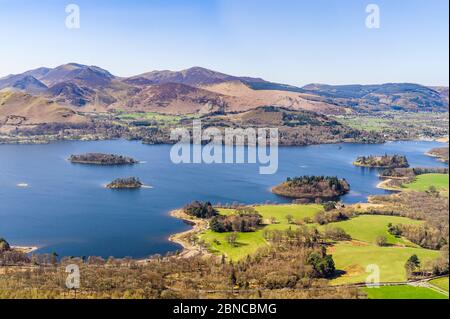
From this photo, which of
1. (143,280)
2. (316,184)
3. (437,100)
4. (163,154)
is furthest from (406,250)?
(437,100)

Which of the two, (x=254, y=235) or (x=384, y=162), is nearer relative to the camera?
(x=254, y=235)

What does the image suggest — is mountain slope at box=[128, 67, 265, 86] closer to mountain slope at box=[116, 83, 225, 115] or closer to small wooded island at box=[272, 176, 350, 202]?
mountain slope at box=[116, 83, 225, 115]

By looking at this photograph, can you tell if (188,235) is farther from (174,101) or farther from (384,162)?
(174,101)

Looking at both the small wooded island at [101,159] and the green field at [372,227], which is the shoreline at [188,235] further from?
the small wooded island at [101,159]

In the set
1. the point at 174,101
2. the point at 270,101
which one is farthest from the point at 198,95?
the point at 270,101

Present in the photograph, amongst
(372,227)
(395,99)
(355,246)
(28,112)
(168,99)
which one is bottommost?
(355,246)

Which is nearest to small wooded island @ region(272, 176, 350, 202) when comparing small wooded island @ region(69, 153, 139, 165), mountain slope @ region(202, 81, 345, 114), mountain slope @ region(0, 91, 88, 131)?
small wooded island @ region(69, 153, 139, 165)

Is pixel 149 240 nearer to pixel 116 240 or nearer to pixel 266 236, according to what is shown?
pixel 116 240

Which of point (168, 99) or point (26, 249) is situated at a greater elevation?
point (168, 99)
